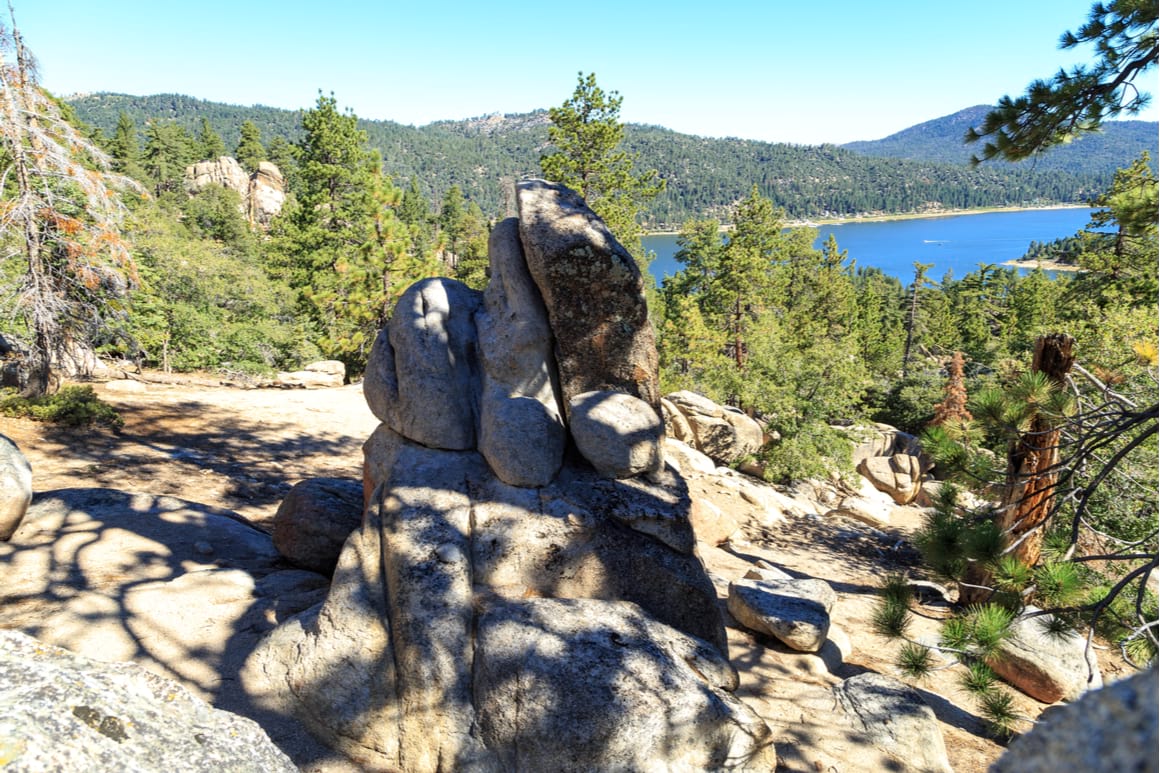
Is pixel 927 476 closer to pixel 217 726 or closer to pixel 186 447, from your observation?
pixel 186 447

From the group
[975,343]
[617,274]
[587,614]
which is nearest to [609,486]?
[587,614]

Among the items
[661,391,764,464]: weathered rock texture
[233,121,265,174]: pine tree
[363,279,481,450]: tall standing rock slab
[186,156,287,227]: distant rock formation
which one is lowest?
[661,391,764,464]: weathered rock texture

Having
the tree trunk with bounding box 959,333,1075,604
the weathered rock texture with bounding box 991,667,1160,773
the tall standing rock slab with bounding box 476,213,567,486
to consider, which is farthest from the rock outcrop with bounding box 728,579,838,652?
the weathered rock texture with bounding box 991,667,1160,773

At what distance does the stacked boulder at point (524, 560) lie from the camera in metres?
4.49

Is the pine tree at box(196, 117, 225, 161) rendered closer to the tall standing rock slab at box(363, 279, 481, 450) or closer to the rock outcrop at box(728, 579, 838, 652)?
the tall standing rock slab at box(363, 279, 481, 450)

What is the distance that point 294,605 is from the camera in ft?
21.0

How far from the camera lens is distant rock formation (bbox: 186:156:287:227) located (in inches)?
2702

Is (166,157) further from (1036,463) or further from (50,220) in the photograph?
(1036,463)

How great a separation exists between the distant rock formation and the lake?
55.0 m

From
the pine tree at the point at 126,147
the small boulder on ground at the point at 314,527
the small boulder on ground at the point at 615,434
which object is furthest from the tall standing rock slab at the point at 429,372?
the pine tree at the point at 126,147

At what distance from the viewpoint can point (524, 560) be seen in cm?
552

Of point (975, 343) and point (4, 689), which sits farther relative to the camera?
point (975, 343)

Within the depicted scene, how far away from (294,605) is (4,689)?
4629 mm

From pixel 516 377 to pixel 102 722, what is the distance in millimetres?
4532
